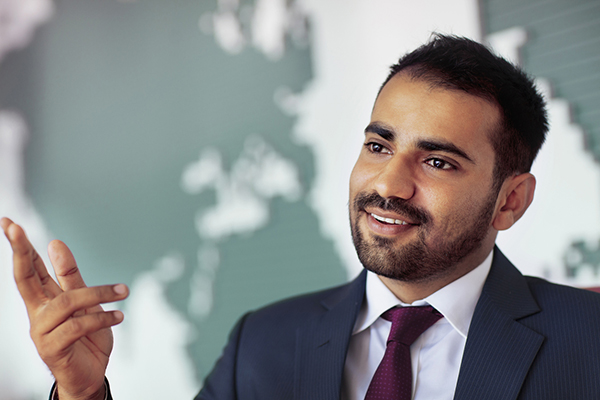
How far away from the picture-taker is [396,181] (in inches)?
53.2

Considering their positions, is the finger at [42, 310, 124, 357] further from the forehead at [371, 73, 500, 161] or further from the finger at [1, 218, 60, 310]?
the forehead at [371, 73, 500, 161]

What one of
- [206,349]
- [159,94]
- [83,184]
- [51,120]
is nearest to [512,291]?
[206,349]

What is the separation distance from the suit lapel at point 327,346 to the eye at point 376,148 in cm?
39

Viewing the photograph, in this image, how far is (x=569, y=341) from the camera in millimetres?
1305

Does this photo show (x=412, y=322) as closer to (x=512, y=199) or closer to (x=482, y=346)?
(x=482, y=346)

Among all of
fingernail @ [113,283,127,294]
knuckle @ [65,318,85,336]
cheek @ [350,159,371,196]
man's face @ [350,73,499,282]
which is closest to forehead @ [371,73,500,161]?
man's face @ [350,73,499,282]

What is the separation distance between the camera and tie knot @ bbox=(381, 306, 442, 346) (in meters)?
1.40

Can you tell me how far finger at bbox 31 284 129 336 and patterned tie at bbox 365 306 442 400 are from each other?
2.28 ft

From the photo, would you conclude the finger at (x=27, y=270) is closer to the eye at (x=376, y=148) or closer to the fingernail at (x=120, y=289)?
the fingernail at (x=120, y=289)

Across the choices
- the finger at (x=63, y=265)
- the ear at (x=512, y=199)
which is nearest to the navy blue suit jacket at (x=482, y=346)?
the ear at (x=512, y=199)

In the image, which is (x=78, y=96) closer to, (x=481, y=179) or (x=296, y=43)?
(x=296, y=43)

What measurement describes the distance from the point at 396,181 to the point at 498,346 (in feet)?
1.60

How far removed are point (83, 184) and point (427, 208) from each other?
2.77 m

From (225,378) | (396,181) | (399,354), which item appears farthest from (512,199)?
(225,378)
